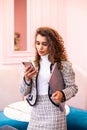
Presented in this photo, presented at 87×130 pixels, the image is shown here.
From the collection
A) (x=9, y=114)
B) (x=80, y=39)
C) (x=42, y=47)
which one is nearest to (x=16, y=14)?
(x=80, y=39)

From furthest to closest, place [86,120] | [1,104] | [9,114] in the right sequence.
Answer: [1,104] < [86,120] < [9,114]

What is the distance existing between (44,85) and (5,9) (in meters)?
1.48

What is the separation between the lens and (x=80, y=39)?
→ 288 centimetres

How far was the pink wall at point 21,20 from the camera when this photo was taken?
263 cm

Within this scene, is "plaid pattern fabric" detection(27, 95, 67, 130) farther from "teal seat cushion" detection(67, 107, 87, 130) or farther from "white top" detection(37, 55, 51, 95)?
"teal seat cushion" detection(67, 107, 87, 130)

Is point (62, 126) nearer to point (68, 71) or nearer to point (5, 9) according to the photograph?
point (68, 71)

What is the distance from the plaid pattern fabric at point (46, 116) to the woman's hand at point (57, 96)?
97 mm

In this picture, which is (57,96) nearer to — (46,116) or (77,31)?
(46,116)

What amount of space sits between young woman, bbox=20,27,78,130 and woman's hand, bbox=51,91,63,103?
0.20 ft

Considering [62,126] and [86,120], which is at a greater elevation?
[62,126]

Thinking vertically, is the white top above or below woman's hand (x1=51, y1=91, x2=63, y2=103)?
above

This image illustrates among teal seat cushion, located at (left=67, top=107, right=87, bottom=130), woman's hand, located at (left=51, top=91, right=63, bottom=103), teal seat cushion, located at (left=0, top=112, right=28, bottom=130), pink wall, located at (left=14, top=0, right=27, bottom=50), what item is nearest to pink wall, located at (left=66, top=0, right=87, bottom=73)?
pink wall, located at (left=14, top=0, right=27, bottom=50)

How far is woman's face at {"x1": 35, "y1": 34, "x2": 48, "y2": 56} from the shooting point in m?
1.30

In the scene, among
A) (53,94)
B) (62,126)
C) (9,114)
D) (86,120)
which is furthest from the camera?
(86,120)
